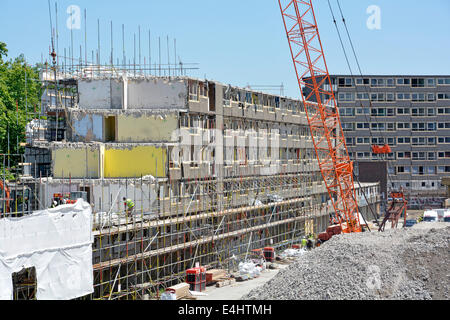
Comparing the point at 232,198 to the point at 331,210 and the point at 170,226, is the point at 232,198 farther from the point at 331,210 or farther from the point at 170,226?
the point at 331,210

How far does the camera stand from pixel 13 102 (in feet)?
187

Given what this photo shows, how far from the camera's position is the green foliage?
54.8 metres

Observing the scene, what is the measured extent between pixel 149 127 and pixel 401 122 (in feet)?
234

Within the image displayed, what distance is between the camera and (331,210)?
70.1 metres

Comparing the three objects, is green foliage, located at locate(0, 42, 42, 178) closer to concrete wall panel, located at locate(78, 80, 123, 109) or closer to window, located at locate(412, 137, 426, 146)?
concrete wall panel, located at locate(78, 80, 123, 109)

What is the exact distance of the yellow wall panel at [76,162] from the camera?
1586 inches

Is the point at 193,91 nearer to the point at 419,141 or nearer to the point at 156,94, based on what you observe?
the point at 156,94

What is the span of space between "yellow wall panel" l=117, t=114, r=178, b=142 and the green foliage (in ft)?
47.6

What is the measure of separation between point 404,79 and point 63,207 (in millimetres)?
86426

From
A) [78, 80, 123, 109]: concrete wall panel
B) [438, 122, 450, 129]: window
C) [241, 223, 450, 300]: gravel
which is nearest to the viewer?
[241, 223, 450, 300]: gravel

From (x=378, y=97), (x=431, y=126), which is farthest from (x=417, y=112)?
(x=378, y=97)

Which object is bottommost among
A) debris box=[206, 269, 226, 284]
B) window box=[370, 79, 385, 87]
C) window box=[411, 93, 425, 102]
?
debris box=[206, 269, 226, 284]

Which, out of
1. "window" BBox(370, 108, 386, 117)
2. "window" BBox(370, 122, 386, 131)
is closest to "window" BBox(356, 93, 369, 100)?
"window" BBox(370, 108, 386, 117)

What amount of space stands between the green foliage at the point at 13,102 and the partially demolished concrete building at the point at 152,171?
699 centimetres
